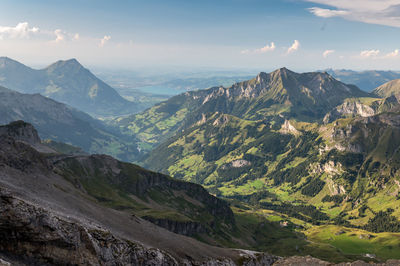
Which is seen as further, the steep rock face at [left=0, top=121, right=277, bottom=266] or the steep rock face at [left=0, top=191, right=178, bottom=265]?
the steep rock face at [left=0, top=121, right=277, bottom=266]

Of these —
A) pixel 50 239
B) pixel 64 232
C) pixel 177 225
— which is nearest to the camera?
pixel 50 239

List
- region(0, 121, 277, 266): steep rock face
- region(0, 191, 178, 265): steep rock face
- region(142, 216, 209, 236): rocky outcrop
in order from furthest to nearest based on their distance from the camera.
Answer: region(142, 216, 209, 236): rocky outcrop → region(0, 121, 277, 266): steep rock face → region(0, 191, 178, 265): steep rock face

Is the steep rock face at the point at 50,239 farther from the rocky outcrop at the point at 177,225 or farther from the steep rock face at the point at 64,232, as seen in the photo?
the rocky outcrop at the point at 177,225

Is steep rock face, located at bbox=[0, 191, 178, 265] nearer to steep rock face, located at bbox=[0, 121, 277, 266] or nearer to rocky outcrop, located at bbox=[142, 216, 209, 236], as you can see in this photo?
steep rock face, located at bbox=[0, 121, 277, 266]

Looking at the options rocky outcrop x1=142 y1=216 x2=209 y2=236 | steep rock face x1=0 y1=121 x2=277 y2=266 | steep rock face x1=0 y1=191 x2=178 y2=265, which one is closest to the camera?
steep rock face x1=0 y1=191 x2=178 y2=265

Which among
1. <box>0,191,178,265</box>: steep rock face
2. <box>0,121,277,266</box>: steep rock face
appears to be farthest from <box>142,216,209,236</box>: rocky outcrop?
<box>0,191,178,265</box>: steep rock face

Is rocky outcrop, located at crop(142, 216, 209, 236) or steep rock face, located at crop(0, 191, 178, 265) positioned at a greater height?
steep rock face, located at crop(0, 191, 178, 265)

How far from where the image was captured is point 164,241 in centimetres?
8538

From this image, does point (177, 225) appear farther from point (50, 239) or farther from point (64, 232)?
point (50, 239)

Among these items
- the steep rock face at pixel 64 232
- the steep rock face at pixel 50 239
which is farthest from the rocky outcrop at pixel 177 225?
the steep rock face at pixel 50 239

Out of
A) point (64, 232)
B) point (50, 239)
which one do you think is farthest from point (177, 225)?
point (50, 239)

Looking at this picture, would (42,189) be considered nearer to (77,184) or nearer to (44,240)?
(44,240)

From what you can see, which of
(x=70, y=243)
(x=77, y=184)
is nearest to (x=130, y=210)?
(x=77, y=184)

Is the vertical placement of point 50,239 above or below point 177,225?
above
